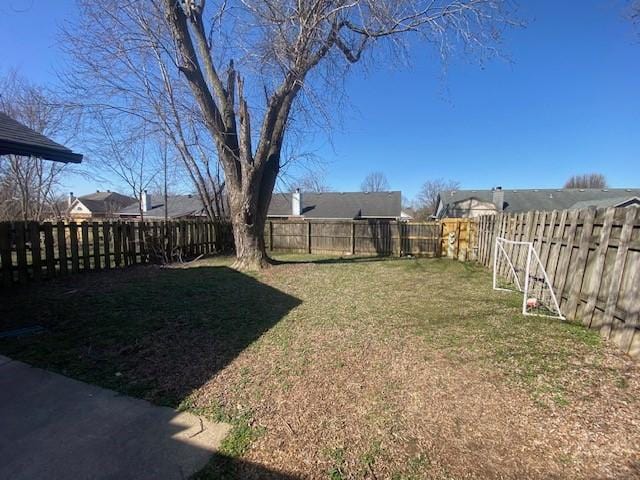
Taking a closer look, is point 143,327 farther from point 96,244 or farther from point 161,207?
point 161,207

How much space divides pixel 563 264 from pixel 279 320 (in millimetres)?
4461

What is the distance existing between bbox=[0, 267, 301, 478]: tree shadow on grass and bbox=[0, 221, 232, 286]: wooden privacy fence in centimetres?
53

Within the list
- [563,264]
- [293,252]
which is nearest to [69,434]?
[563,264]

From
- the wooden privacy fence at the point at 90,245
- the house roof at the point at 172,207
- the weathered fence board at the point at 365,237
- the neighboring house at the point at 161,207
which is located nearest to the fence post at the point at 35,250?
the wooden privacy fence at the point at 90,245

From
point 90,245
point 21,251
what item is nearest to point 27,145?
point 21,251

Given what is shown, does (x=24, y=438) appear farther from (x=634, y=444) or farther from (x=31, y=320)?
(x=634, y=444)

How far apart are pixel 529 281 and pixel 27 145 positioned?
8.66 m

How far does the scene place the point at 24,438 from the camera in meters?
2.04

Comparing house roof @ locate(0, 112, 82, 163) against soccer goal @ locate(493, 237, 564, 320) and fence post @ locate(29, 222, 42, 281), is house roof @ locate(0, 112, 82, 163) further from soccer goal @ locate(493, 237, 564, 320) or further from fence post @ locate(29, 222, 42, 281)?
soccer goal @ locate(493, 237, 564, 320)

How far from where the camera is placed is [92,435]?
81.9 inches

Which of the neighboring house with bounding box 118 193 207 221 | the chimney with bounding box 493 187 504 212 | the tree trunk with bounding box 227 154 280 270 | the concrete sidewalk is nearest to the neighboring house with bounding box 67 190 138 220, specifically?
the neighboring house with bounding box 118 193 207 221

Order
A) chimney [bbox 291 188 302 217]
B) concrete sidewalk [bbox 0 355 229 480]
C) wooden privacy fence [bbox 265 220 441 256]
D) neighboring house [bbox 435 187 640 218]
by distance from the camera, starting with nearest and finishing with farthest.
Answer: concrete sidewalk [bbox 0 355 229 480], wooden privacy fence [bbox 265 220 441 256], neighboring house [bbox 435 187 640 218], chimney [bbox 291 188 302 217]

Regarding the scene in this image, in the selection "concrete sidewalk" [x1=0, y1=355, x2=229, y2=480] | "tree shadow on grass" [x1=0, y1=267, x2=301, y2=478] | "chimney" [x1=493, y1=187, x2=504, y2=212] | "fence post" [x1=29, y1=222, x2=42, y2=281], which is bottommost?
"tree shadow on grass" [x1=0, y1=267, x2=301, y2=478]

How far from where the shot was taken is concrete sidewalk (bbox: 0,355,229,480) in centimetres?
180
